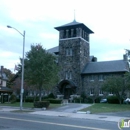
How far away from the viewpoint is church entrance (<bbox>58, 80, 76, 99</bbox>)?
50812mm

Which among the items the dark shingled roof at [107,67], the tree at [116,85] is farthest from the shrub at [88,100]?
the tree at [116,85]

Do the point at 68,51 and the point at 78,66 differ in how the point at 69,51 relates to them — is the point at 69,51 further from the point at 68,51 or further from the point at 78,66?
the point at 78,66

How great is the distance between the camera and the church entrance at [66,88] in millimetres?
50812

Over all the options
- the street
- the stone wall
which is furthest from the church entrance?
the street

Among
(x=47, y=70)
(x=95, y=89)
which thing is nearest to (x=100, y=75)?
(x=95, y=89)

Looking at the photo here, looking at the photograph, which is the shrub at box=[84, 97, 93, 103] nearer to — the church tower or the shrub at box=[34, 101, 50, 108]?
the church tower

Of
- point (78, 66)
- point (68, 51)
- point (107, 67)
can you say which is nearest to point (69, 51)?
point (68, 51)

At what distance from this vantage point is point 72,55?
52969mm

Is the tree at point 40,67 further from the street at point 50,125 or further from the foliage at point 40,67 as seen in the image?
the street at point 50,125

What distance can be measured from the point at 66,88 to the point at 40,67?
22.1 meters

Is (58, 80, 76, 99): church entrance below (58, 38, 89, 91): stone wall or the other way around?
below

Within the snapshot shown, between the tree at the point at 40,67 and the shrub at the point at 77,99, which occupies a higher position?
the tree at the point at 40,67

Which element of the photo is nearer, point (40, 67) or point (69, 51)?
point (40, 67)

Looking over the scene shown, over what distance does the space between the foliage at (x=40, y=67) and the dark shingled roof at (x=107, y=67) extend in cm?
1934
